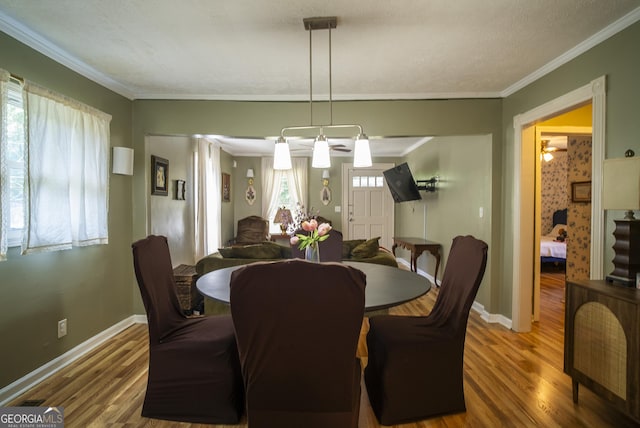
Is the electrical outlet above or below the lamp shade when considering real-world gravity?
below

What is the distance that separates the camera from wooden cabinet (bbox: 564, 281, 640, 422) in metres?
1.57

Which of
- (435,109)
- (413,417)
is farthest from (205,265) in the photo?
(435,109)

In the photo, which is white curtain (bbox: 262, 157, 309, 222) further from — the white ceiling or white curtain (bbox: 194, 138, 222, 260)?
the white ceiling

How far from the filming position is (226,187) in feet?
20.9

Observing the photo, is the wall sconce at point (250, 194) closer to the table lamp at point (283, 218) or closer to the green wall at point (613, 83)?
the table lamp at point (283, 218)

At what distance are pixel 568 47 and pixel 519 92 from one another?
2.38 feet

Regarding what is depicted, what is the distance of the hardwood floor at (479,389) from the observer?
1820mm

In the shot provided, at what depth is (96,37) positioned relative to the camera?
2168mm

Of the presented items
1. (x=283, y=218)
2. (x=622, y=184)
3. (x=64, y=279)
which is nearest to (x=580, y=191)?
(x=622, y=184)

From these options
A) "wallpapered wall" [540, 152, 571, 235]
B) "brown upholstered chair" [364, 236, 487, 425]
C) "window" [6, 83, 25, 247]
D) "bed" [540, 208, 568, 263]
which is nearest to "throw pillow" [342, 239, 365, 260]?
"brown upholstered chair" [364, 236, 487, 425]

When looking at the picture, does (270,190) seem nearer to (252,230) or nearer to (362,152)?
(252,230)

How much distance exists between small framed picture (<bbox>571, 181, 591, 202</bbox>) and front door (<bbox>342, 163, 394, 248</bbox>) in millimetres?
3291

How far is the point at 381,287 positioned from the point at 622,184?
4.50ft

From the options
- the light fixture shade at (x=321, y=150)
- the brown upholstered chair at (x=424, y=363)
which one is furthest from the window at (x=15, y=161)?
the brown upholstered chair at (x=424, y=363)
